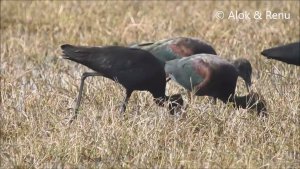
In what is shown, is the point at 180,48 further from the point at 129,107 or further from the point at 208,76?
the point at 129,107

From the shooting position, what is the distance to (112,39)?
8961 mm

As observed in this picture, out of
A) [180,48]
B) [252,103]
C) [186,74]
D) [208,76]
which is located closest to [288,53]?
[252,103]

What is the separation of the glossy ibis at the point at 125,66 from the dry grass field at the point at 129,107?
A: 0.51ft

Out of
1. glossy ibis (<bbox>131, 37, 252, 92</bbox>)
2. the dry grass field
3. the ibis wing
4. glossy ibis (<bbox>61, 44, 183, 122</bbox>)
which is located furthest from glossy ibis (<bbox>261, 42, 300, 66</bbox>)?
glossy ibis (<bbox>131, 37, 252, 92</bbox>)

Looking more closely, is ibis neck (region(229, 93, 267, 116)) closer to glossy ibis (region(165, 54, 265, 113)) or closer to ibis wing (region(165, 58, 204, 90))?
glossy ibis (region(165, 54, 265, 113))

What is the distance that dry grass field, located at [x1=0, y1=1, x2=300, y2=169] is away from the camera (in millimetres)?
4977

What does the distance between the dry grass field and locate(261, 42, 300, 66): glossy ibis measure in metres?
0.34

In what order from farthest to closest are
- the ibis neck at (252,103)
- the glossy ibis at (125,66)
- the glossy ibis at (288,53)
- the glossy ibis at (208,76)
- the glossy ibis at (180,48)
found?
the glossy ibis at (180,48)
the glossy ibis at (208,76)
the glossy ibis at (125,66)
the ibis neck at (252,103)
the glossy ibis at (288,53)

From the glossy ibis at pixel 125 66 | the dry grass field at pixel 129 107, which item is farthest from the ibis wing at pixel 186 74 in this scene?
the glossy ibis at pixel 125 66

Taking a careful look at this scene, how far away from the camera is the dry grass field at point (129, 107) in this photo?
4977 millimetres

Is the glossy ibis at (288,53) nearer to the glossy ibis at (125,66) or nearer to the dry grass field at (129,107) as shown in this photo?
the dry grass field at (129,107)

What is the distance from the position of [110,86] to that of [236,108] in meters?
1.12

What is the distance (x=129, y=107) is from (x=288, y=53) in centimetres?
121

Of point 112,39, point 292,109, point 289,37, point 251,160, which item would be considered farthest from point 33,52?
point 251,160
